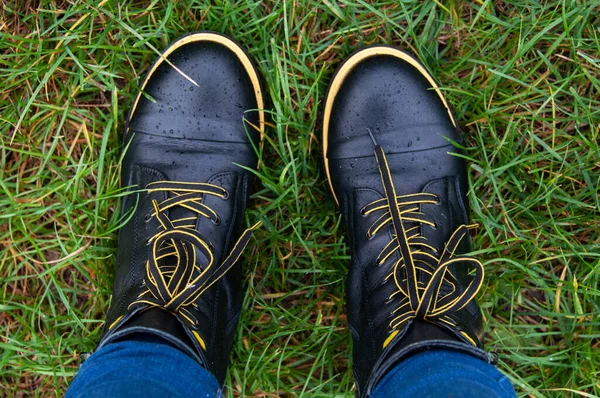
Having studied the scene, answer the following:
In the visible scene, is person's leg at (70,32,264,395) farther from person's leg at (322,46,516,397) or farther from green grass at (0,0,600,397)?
person's leg at (322,46,516,397)

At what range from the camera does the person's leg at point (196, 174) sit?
1265 mm

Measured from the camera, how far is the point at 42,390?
147cm

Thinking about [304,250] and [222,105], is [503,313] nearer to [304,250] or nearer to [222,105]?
[304,250]

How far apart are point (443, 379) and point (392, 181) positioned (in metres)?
0.59

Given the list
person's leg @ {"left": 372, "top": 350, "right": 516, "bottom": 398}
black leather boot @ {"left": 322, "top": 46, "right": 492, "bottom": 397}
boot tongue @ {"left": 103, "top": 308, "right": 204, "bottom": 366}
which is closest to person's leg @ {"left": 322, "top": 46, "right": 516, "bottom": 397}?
black leather boot @ {"left": 322, "top": 46, "right": 492, "bottom": 397}

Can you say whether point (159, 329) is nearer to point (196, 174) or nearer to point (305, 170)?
point (196, 174)

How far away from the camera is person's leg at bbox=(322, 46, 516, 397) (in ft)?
4.24

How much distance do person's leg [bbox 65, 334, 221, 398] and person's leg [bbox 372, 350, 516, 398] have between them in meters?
0.38

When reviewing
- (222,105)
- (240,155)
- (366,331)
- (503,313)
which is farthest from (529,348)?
(222,105)

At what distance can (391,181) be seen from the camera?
1.35 metres

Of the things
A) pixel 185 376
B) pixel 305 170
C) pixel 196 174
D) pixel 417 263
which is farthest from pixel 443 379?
pixel 196 174

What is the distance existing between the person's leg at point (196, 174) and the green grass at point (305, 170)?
0.06 metres

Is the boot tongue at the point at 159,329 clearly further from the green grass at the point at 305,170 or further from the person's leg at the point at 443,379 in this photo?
the person's leg at the point at 443,379

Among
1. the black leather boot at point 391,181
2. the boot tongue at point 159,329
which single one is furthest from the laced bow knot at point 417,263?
the boot tongue at point 159,329
